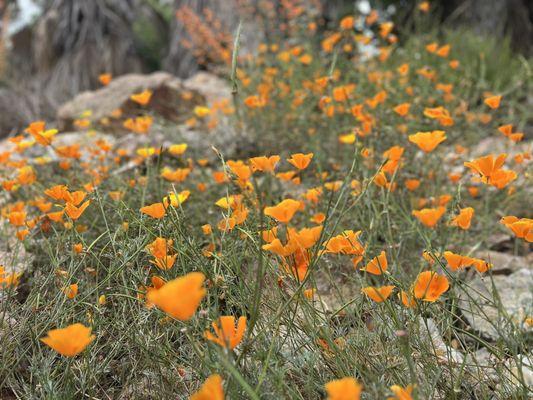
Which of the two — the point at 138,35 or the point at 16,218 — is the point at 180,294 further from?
the point at 138,35

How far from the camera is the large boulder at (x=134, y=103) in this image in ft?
15.3

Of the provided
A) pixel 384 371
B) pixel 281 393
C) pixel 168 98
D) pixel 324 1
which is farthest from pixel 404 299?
pixel 324 1

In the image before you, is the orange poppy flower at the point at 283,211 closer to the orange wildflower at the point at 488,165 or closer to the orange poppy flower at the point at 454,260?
the orange poppy flower at the point at 454,260

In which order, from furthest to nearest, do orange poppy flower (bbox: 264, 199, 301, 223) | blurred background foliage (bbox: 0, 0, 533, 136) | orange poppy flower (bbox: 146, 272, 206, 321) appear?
1. blurred background foliage (bbox: 0, 0, 533, 136)
2. orange poppy flower (bbox: 264, 199, 301, 223)
3. orange poppy flower (bbox: 146, 272, 206, 321)

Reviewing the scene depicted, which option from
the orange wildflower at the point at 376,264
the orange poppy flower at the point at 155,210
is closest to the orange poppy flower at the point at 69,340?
the orange poppy flower at the point at 155,210

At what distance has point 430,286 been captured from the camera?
1159 millimetres

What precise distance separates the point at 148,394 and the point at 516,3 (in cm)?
749

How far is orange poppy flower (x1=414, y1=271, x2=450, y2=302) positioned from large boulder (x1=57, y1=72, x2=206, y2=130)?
365cm

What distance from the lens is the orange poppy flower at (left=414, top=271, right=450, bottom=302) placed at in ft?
3.68

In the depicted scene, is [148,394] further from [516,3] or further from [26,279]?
[516,3]

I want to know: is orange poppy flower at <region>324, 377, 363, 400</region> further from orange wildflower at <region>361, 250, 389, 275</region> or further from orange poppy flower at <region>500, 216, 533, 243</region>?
orange poppy flower at <region>500, 216, 533, 243</region>

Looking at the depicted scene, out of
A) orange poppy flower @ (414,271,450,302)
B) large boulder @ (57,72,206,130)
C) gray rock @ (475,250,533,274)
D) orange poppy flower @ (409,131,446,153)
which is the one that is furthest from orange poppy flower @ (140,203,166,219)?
large boulder @ (57,72,206,130)

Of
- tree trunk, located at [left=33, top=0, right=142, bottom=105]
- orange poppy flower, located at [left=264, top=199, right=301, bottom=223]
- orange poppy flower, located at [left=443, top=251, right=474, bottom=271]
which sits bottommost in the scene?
tree trunk, located at [left=33, top=0, right=142, bottom=105]

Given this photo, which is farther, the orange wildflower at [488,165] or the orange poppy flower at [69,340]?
the orange wildflower at [488,165]
